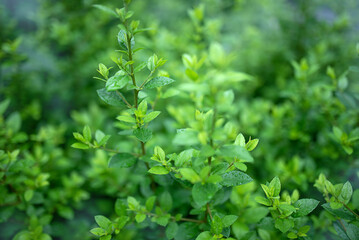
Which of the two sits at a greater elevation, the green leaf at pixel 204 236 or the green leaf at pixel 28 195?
the green leaf at pixel 204 236

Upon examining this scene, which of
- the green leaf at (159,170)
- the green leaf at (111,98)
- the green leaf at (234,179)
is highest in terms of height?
the green leaf at (111,98)

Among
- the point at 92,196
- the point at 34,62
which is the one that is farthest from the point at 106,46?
the point at 92,196

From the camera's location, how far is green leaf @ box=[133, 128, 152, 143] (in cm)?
85

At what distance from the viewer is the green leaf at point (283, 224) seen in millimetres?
838

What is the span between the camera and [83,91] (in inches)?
81.0

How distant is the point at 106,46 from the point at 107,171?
1220 mm

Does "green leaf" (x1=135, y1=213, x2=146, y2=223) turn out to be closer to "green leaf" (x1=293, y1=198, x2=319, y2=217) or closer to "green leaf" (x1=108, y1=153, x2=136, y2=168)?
"green leaf" (x1=108, y1=153, x2=136, y2=168)

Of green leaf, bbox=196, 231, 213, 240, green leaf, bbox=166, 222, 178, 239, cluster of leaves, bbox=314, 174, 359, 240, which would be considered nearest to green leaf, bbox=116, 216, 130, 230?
green leaf, bbox=166, 222, 178, 239

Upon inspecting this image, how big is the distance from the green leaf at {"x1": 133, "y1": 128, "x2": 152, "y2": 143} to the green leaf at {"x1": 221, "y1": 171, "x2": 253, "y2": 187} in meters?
0.28

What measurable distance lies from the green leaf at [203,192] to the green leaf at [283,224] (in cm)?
28

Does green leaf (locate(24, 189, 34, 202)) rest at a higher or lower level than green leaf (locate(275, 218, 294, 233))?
lower

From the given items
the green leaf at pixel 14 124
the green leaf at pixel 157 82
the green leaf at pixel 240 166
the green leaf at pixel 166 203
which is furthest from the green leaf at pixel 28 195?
the green leaf at pixel 240 166

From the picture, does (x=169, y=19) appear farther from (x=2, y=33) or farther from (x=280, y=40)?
(x=2, y=33)

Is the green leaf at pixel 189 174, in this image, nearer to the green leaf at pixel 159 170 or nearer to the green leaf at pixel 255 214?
the green leaf at pixel 159 170
